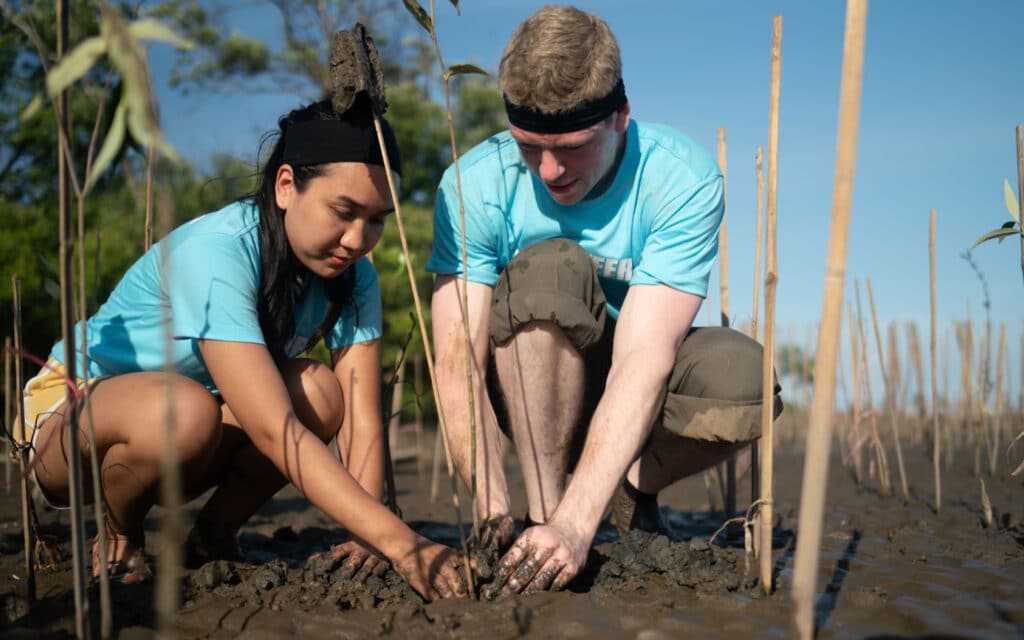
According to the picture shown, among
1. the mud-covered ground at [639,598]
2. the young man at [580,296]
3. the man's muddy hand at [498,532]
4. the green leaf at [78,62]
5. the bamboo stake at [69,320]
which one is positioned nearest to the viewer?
the green leaf at [78,62]

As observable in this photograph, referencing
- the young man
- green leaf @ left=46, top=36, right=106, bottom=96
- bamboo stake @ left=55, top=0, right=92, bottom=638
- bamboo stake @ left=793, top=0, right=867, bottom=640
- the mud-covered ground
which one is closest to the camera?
green leaf @ left=46, top=36, right=106, bottom=96

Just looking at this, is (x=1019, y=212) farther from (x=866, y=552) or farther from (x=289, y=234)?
(x=289, y=234)

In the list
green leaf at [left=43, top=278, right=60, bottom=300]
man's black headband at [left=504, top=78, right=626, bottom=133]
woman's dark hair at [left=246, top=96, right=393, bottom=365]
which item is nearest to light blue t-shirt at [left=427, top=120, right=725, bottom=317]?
man's black headband at [left=504, top=78, right=626, bottom=133]

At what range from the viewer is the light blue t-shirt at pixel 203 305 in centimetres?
173

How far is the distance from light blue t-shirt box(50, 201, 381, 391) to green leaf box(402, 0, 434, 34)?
2.25 feet

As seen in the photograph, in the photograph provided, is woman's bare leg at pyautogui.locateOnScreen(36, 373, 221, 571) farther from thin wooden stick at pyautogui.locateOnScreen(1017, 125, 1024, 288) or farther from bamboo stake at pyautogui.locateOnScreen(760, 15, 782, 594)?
thin wooden stick at pyautogui.locateOnScreen(1017, 125, 1024, 288)

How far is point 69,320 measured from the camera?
1.19 m

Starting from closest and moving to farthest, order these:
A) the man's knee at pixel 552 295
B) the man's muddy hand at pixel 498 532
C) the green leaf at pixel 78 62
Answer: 1. the green leaf at pixel 78 62
2. the man's muddy hand at pixel 498 532
3. the man's knee at pixel 552 295

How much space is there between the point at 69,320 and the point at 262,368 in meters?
0.54

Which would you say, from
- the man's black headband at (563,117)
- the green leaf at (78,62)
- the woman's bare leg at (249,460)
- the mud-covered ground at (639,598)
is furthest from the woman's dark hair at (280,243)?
the green leaf at (78,62)

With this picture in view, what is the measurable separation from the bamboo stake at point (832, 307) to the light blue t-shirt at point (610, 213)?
1.02 metres

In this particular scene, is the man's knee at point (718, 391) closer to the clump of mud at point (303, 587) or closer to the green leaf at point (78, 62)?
the clump of mud at point (303, 587)

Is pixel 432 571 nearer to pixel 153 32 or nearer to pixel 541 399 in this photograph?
pixel 541 399

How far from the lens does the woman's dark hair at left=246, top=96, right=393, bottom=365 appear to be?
1.94 meters
